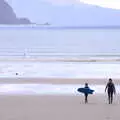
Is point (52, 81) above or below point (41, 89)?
above
